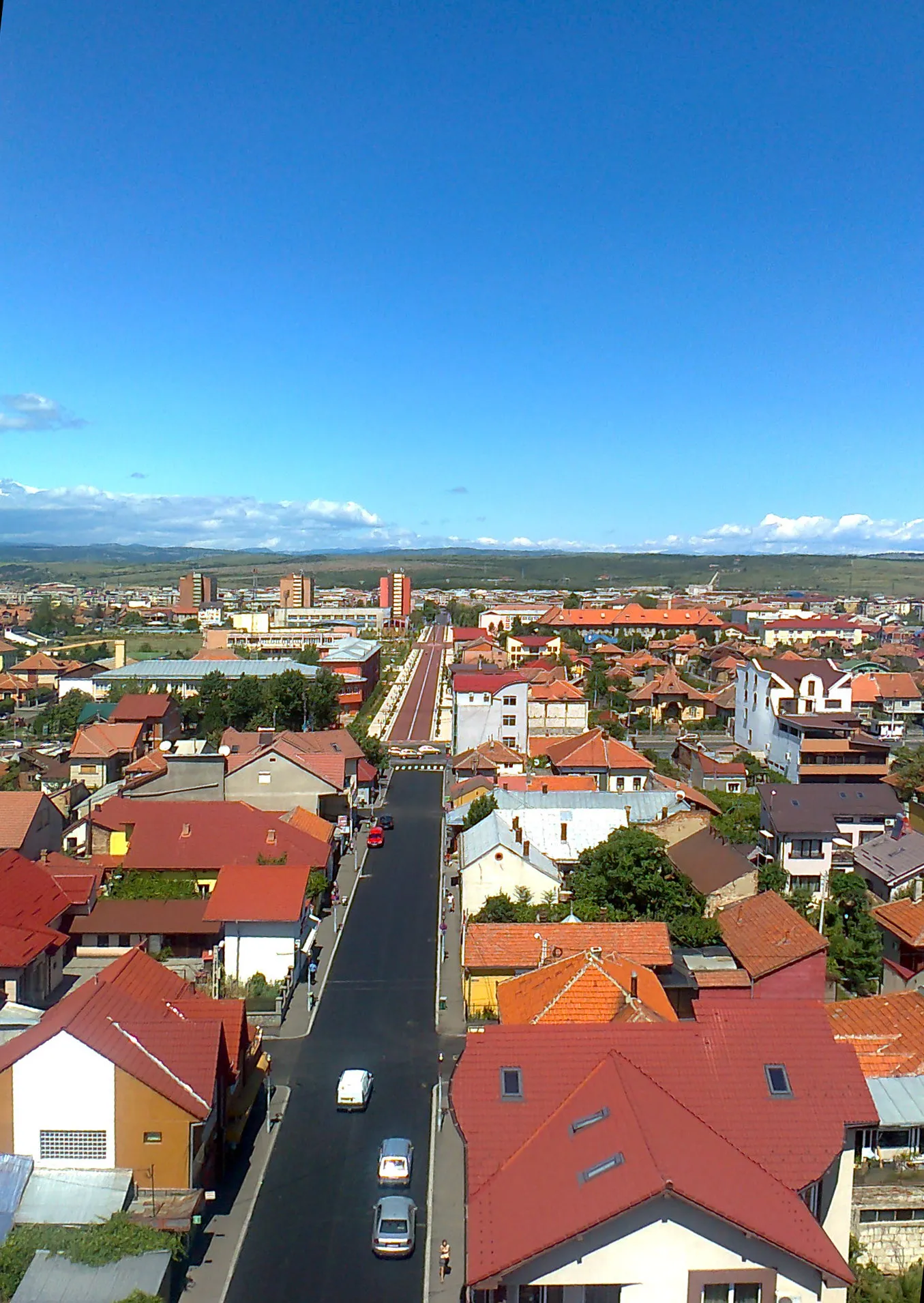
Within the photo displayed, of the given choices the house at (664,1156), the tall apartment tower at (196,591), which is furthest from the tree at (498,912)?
the tall apartment tower at (196,591)

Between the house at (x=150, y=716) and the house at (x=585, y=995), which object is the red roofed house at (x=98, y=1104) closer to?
the house at (x=585, y=995)

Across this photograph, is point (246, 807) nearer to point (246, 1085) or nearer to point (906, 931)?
point (246, 1085)

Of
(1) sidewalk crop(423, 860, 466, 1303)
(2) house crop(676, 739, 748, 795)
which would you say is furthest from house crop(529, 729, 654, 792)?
(1) sidewalk crop(423, 860, 466, 1303)

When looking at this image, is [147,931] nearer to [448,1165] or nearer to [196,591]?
[448,1165]

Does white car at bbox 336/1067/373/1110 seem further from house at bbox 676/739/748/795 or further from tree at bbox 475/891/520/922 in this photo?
house at bbox 676/739/748/795

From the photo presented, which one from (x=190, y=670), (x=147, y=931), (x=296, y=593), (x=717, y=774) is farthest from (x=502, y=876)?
(x=296, y=593)

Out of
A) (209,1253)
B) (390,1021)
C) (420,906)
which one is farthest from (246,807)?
(209,1253)
